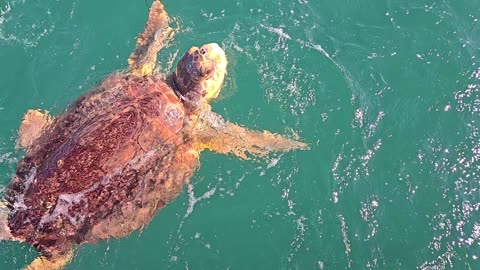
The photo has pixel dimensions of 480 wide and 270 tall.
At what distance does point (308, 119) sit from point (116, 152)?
2.50m

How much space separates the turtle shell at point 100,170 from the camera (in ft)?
15.8

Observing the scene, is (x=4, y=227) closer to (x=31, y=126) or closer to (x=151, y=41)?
(x=31, y=126)

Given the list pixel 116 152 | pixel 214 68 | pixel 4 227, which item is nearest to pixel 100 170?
pixel 116 152

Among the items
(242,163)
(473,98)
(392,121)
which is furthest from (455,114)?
(242,163)

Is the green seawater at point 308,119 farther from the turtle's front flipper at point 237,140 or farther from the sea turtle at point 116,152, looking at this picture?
the sea turtle at point 116,152

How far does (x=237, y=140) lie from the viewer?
240 inches

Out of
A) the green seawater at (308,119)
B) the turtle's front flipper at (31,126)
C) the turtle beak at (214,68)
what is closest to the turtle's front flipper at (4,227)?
the green seawater at (308,119)

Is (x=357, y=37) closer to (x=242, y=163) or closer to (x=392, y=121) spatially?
(x=392, y=121)

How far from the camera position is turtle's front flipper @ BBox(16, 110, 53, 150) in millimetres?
6016

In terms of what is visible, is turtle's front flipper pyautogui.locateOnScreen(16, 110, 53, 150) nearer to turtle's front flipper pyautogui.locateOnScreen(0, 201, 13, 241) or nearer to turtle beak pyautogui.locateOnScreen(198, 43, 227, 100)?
turtle's front flipper pyautogui.locateOnScreen(0, 201, 13, 241)

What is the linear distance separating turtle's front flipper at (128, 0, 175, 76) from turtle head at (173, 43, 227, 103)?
0.63 metres

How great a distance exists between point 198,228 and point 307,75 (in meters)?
2.39

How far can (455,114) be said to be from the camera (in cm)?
624

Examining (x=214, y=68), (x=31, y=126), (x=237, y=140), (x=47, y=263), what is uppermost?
(x=214, y=68)
